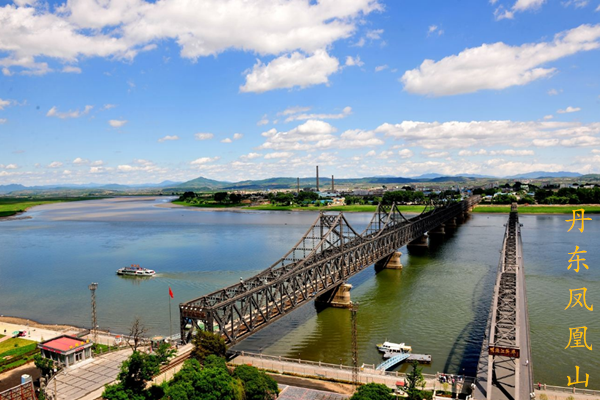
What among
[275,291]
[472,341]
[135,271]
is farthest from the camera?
[135,271]

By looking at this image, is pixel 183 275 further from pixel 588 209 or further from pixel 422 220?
pixel 588 209

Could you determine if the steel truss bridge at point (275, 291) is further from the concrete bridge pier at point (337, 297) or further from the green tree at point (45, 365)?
the green tree at point (45, 365)

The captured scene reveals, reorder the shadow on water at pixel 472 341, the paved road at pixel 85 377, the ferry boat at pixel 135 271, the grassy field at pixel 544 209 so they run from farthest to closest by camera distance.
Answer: the grassy field at pixel 544 209
the ferry boat at pixel 135 271
the shadow on water at pixel 472 341
the paved road at pixel 85 377

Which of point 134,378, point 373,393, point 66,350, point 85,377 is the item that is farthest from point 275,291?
point 66,350

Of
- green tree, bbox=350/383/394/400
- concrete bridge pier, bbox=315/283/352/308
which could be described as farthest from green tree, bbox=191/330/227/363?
concrete bridge pier, bbox=315/283/352/308

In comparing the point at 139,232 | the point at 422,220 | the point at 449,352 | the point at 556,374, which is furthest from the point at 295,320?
the point at 139,232

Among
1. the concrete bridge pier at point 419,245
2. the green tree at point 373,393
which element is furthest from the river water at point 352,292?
the green tree at point 373,393

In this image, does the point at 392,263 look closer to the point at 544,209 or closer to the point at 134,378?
the point at 134,378
